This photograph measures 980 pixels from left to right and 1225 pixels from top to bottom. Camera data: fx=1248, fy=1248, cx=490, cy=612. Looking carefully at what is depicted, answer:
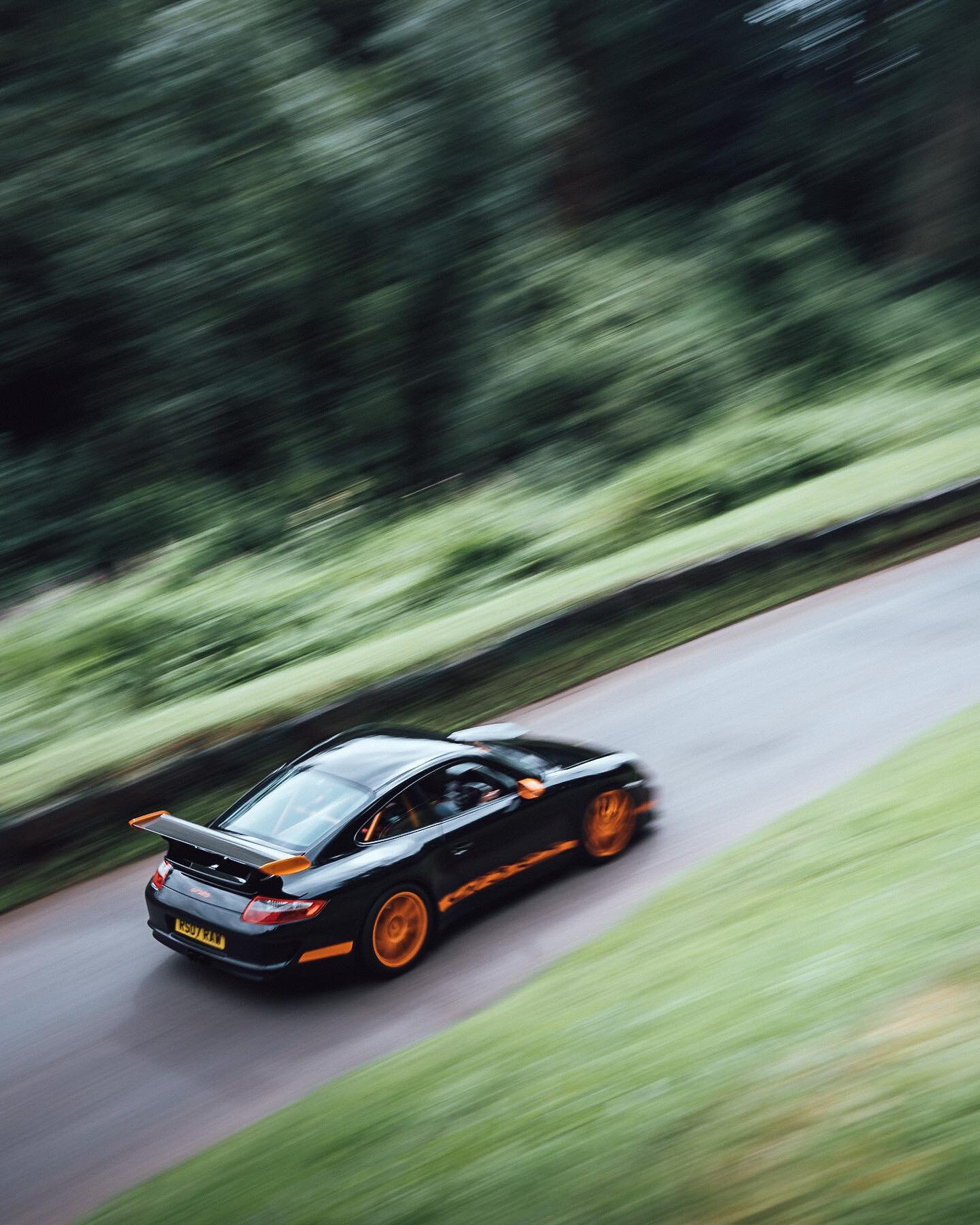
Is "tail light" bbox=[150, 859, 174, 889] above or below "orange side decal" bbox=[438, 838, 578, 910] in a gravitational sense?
above

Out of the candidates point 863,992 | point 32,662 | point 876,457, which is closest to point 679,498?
point 876,457

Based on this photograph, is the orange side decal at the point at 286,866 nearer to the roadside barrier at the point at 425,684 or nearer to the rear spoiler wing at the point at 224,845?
the rear spoiler wing at the point at 224,845

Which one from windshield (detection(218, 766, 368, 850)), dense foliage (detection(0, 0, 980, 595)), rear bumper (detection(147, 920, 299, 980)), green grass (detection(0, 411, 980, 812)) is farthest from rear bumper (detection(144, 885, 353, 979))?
dense foliage (detection(0, 0, 980, 595))

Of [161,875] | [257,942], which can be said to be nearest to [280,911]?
[257,942]

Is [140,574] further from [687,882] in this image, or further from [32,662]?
[687,882]

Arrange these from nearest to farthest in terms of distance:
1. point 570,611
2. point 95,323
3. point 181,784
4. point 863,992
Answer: point 863,992 → point 181,784 → point 570,611 → point 95,323

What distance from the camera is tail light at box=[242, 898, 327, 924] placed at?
7.07 m

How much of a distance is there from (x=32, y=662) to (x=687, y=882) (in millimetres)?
10701

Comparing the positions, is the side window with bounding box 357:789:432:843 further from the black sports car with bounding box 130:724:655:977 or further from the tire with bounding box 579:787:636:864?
the tire with bounding box 579:787:636:864

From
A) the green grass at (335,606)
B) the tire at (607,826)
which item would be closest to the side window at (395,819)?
the tire at (607,826)

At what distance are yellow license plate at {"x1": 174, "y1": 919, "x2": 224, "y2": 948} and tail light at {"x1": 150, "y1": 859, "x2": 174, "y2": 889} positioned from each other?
0.97ft

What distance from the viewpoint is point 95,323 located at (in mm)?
18156

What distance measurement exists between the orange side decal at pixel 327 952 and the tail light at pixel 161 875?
1.15 meters

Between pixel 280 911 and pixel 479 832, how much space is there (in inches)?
58.5
